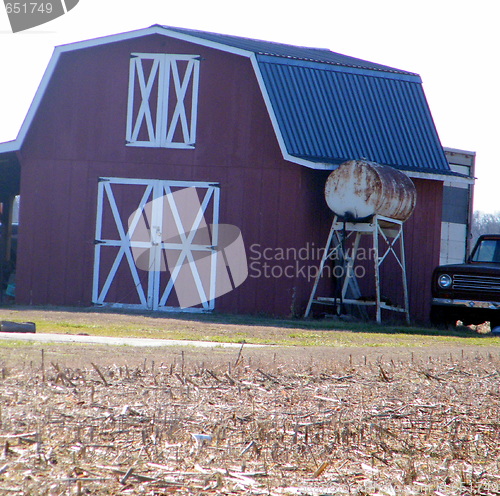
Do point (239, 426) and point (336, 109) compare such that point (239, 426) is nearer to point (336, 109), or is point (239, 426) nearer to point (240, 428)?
point (240, 428)

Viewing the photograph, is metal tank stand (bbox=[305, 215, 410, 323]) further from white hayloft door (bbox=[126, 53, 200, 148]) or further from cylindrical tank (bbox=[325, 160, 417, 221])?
white hayloft door (bbox=[126, 53, 200, 148])

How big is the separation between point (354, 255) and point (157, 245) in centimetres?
388

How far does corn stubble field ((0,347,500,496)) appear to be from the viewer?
411 cm

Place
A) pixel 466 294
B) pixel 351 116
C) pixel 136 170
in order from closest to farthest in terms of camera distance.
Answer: pixel 466 294
pixel 136 170
pixel 351 116

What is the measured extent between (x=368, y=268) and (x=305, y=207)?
74.5 inches

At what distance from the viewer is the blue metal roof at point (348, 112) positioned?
17.1m

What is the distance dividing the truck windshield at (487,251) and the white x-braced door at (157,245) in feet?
17.4

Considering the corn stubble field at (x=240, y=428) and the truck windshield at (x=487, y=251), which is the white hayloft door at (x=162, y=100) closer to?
the truck windshield at (x=487, y=251)

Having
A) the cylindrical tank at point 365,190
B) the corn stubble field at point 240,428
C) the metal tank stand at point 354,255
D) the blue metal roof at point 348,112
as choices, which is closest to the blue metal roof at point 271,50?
the blue metal roof at point 348,112

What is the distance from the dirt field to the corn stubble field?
1 cm

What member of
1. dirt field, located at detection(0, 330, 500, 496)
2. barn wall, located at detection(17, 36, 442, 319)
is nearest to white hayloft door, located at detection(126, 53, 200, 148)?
barn wall, located at detection(17, 36, 442, 319)

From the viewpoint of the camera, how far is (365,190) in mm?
16453

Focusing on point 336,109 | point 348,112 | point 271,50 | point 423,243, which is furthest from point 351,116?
point 423,243

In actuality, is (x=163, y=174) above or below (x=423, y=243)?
above
